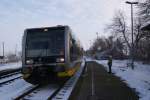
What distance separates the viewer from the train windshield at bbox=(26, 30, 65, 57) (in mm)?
16062

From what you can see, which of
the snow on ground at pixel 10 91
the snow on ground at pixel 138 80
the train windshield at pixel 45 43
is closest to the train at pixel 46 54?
the train windshield at pixel 45 43

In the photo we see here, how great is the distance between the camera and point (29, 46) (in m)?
16.4

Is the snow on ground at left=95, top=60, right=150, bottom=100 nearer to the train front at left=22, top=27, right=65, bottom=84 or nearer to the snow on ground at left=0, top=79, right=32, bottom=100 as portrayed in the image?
the train front at left=22, top=27, right=65, bottom=84

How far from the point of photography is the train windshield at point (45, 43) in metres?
16.1

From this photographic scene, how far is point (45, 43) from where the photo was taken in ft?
53.3

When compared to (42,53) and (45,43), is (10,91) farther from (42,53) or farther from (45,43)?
(45,43)

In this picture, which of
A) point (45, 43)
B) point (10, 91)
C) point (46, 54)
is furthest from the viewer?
point (45, 43)

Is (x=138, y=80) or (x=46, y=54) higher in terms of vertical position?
(x=46, y=54)

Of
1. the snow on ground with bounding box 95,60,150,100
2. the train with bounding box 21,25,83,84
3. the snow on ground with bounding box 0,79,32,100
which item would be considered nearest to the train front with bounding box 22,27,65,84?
the train with bounding box 21,25,83,84

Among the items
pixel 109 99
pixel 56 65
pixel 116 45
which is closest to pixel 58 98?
pixel 109 99

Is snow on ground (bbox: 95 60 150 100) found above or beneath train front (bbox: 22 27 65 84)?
beneath

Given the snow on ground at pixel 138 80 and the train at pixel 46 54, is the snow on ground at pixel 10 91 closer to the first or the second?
the train at pixel 46 54

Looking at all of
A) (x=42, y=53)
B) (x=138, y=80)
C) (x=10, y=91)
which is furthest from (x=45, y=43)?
(x=138, y=80)

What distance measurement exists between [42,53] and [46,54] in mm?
223
